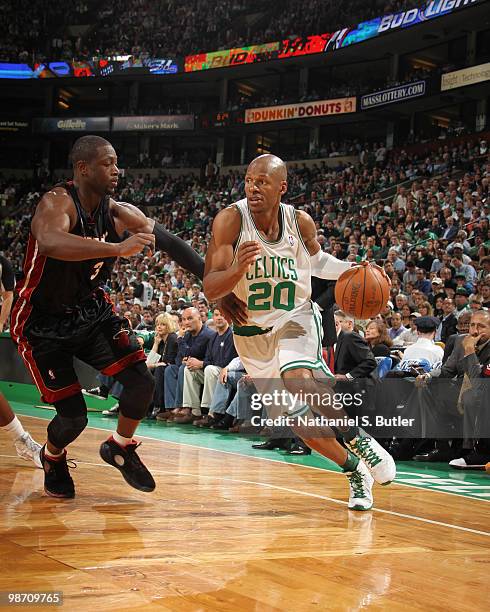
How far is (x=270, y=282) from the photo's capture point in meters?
4.36

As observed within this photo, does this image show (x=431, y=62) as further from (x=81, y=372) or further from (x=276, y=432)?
(x=276, y=432)

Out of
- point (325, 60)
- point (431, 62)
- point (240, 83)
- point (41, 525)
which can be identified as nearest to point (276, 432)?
point (41, 525)

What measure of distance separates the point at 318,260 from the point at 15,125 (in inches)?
1345

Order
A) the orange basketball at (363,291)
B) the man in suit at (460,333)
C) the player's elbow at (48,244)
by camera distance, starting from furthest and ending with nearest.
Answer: the man in suit at (460,333) < the orange basketball at (363,291) < the player's elbow at (48,244)

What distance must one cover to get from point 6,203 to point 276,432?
28731 millimetres

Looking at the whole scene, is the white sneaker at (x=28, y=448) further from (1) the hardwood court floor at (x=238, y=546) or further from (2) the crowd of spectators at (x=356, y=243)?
(2) the crowd of spectators at (x=356, y=243)

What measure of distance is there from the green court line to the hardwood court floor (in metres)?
0.74

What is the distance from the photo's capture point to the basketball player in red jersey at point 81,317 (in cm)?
418

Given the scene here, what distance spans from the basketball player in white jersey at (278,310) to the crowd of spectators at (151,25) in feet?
85.2

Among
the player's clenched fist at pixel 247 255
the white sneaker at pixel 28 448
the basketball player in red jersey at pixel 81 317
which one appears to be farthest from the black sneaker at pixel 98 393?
the player's clenched fist at pixel 247 255

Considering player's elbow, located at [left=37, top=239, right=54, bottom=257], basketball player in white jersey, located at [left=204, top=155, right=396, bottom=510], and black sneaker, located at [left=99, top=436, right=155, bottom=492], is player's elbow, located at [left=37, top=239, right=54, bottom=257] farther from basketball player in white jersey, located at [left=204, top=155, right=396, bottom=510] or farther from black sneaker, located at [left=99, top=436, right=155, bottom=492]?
black sneaker, located at [left=99, top=436, right=155, bottom=492]

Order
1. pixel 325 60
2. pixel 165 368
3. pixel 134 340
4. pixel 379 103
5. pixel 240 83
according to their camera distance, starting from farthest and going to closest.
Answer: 1. pixel 240 83
2. pixel 325 60
3. pixel 379 103
4. pixel 165 368
5. pixel 134 340

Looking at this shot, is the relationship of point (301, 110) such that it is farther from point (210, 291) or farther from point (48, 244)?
point (48, 244)

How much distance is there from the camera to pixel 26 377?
12.5 m
